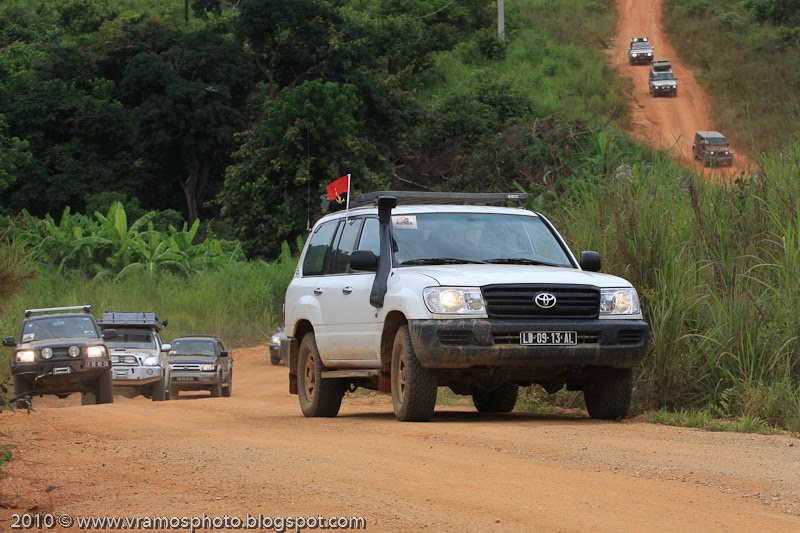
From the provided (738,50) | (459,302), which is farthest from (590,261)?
(738,50)

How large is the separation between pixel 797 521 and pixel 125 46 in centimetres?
5312

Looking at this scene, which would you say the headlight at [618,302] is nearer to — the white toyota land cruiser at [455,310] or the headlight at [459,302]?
the white toyota land cruiser at [455,310]

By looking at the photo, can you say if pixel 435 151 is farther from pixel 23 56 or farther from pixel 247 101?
pixel 23 56

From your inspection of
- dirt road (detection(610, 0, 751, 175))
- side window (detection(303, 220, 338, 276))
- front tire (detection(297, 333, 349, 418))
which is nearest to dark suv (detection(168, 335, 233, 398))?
side window (detection(303, 220, 338, 276))

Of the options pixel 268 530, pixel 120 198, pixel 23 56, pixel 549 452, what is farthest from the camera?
pixel 23 56

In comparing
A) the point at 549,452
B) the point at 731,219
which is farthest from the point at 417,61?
the point at 549,452

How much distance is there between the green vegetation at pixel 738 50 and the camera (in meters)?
57.7

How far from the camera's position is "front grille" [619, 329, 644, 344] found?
10617 millimetres

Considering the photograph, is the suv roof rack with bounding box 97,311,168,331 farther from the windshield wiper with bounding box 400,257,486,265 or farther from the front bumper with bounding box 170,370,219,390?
the windshield wiper with bounding box 400,257,486,265

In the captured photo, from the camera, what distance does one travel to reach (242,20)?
172 ft

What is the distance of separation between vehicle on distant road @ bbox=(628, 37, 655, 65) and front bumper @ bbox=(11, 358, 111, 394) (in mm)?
Result: 50978

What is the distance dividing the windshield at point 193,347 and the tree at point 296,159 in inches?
515

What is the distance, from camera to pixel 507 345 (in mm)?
10289

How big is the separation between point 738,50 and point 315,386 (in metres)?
58.7
